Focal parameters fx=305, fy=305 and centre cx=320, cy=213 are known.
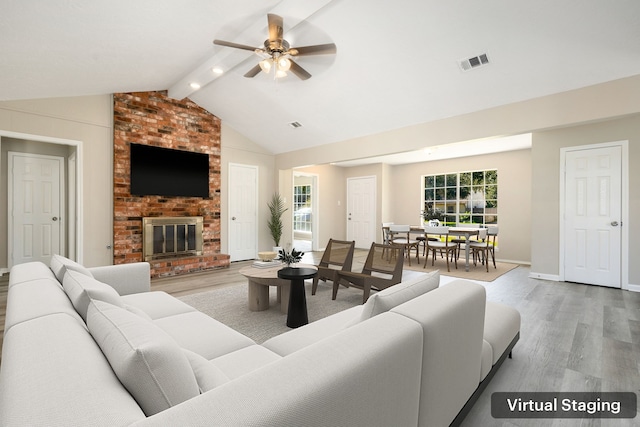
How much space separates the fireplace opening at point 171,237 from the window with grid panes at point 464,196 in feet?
19.4

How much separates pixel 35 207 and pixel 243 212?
360 cm

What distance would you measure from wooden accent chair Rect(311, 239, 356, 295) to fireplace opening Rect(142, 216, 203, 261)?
293 cm

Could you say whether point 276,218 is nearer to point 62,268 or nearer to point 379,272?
point 379,272

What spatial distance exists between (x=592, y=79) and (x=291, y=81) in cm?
383

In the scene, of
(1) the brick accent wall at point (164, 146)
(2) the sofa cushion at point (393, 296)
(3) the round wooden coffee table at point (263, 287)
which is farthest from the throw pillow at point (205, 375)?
(1) the brick accent wall at point (164, 146)

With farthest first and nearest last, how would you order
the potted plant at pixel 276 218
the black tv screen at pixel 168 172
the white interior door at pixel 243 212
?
1. the potted plant at pixel 276 218
2. the white interior door at pixel 243 212
3. the black tv screen at pixel 168 172

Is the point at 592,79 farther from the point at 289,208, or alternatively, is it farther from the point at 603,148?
the point at 289,208

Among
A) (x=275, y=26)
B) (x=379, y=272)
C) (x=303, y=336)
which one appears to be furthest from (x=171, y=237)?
(x=303, y=336)

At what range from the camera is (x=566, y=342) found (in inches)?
99.6

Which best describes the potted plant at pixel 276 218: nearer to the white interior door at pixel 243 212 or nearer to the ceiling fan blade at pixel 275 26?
the white interior door at pixel 243 212

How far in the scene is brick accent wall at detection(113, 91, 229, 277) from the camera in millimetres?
5074

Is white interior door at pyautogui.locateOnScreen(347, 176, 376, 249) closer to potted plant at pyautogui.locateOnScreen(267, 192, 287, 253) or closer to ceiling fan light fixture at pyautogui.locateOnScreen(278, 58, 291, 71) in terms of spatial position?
potted plant at pyautogui.locateOnScreen(267, 192, 287, 253)

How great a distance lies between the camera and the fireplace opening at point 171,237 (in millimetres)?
5297

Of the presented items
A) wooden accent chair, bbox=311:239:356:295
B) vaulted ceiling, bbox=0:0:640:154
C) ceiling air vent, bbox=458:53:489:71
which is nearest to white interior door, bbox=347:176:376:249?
vaulted ceiling, bbox=0:0:640:154
